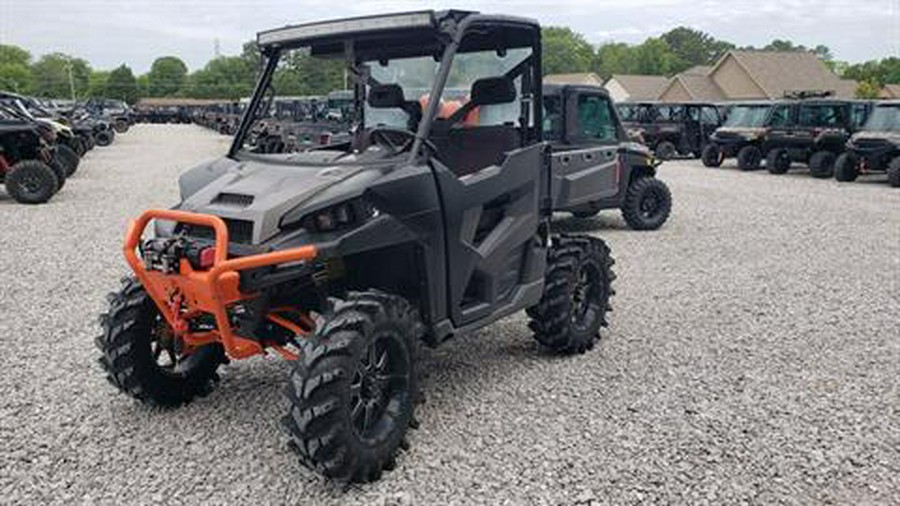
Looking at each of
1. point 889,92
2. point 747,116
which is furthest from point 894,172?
point 889,92

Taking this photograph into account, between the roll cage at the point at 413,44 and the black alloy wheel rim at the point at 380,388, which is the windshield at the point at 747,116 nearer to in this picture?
the roll cage at the point at 413,44

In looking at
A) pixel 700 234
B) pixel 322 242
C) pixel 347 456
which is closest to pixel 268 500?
pixel 347 456

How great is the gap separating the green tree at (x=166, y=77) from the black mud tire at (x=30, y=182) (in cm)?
12135

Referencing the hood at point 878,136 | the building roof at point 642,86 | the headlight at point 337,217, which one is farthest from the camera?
the building roof at point 642,86

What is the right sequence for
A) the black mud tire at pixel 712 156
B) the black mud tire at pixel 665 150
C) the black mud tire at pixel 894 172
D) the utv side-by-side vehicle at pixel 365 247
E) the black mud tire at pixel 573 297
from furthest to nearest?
the black mud tire at pixel 665 150, the black mud tire at pixel 712 156, the black mud tire at pixel 894 172, the black mud tire at pixel 573 297, the utv side-by-side vehicle at pixel 365 247

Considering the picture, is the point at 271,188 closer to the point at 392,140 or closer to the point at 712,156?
the point at 392,140

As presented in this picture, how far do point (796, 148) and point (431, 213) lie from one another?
17845 mm

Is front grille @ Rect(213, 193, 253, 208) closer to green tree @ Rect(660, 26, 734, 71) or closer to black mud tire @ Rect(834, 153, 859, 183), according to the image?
black mud tire @ Rect(834, 153, 859, 183)

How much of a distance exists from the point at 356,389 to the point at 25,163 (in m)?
11.0

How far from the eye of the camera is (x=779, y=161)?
1978cm

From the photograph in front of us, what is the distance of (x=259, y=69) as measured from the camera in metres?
4.64

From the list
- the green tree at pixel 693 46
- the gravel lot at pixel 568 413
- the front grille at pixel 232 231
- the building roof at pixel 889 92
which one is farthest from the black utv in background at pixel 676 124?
the green tree at pixel 693 46

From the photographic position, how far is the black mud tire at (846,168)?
17562mm

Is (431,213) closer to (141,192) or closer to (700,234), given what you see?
(700,234)
